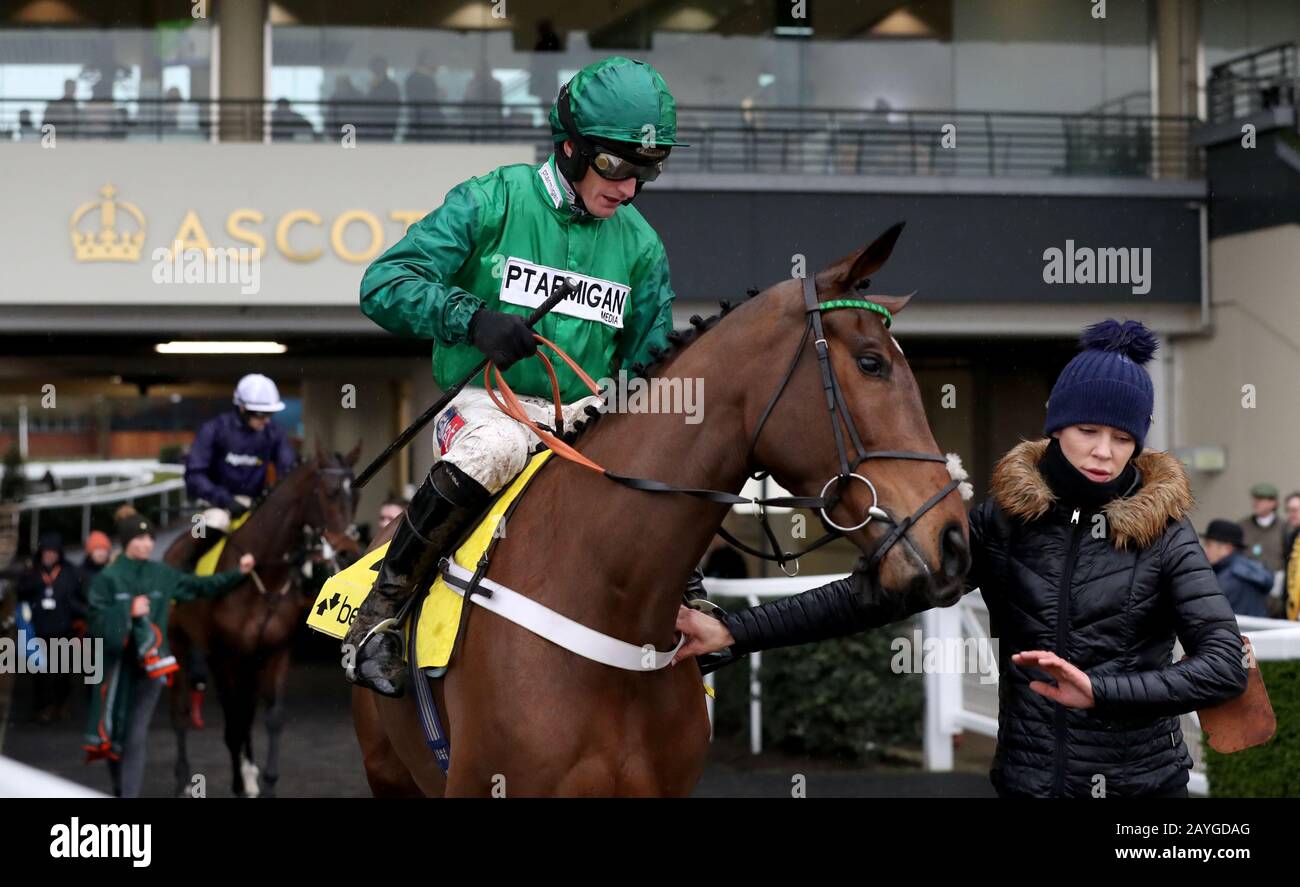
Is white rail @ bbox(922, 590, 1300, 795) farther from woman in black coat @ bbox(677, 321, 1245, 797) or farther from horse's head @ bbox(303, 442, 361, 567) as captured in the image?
woman in black coat @ bbox(677, 321, 1245, 797)

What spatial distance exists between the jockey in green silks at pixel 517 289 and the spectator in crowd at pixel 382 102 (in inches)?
385

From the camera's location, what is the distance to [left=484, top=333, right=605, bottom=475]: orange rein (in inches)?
112

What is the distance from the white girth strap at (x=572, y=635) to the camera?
272 centimetres

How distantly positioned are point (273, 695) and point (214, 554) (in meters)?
1.01

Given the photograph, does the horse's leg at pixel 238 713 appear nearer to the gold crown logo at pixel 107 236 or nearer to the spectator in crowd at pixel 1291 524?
the gold crown logo at pixel 107 236

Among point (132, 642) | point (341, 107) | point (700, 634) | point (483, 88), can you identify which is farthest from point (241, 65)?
point (700, 634)

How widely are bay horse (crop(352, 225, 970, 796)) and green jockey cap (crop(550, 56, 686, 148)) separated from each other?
464mm

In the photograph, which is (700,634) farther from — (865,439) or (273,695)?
(273,695)

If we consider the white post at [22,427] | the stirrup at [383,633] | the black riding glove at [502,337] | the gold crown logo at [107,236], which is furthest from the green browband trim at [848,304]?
the white post at [22,427]

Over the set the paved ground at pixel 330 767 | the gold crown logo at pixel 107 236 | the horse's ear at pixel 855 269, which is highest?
the gold crown logo at pixel 107 236

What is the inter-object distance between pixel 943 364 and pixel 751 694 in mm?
7607

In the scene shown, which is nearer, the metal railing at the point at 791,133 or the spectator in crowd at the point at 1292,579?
the spectator in crowd at the point at 1292,579

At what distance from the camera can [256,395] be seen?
8.28 metres

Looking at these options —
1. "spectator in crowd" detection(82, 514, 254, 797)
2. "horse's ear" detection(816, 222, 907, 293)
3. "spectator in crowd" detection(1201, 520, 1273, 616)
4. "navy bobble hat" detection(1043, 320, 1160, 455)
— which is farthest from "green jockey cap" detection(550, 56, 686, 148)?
"spectator in crowd" detection(1201, 520, 1273, 616)
